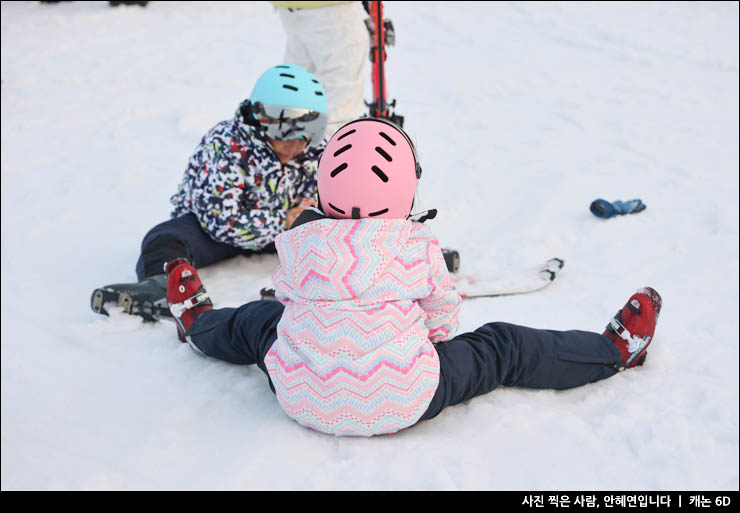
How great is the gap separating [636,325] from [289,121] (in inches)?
63.8

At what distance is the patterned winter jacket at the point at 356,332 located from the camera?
5.97ft

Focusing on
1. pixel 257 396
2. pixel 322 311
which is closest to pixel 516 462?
pixel 322 311

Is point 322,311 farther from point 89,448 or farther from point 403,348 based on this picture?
point 89,448

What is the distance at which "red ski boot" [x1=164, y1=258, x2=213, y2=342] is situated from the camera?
2.44 meters

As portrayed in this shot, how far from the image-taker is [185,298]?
2438 mm

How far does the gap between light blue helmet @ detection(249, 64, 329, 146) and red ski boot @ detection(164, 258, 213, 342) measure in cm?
83

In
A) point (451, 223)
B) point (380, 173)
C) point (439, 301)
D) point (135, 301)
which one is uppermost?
point (380, 173)

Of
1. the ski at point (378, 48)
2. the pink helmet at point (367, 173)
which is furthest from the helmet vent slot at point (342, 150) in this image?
the ski at point (378, 48)

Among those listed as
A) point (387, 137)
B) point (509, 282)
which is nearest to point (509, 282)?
point (509, 282)

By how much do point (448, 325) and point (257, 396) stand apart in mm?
650

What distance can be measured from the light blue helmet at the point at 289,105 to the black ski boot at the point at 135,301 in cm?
86

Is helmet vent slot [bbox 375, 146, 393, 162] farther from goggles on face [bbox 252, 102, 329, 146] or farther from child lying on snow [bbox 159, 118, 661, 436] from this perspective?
goggles on face [bbox 252, 102, 329, 146]

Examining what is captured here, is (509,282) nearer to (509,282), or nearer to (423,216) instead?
(509,282)

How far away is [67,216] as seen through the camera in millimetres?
4105
